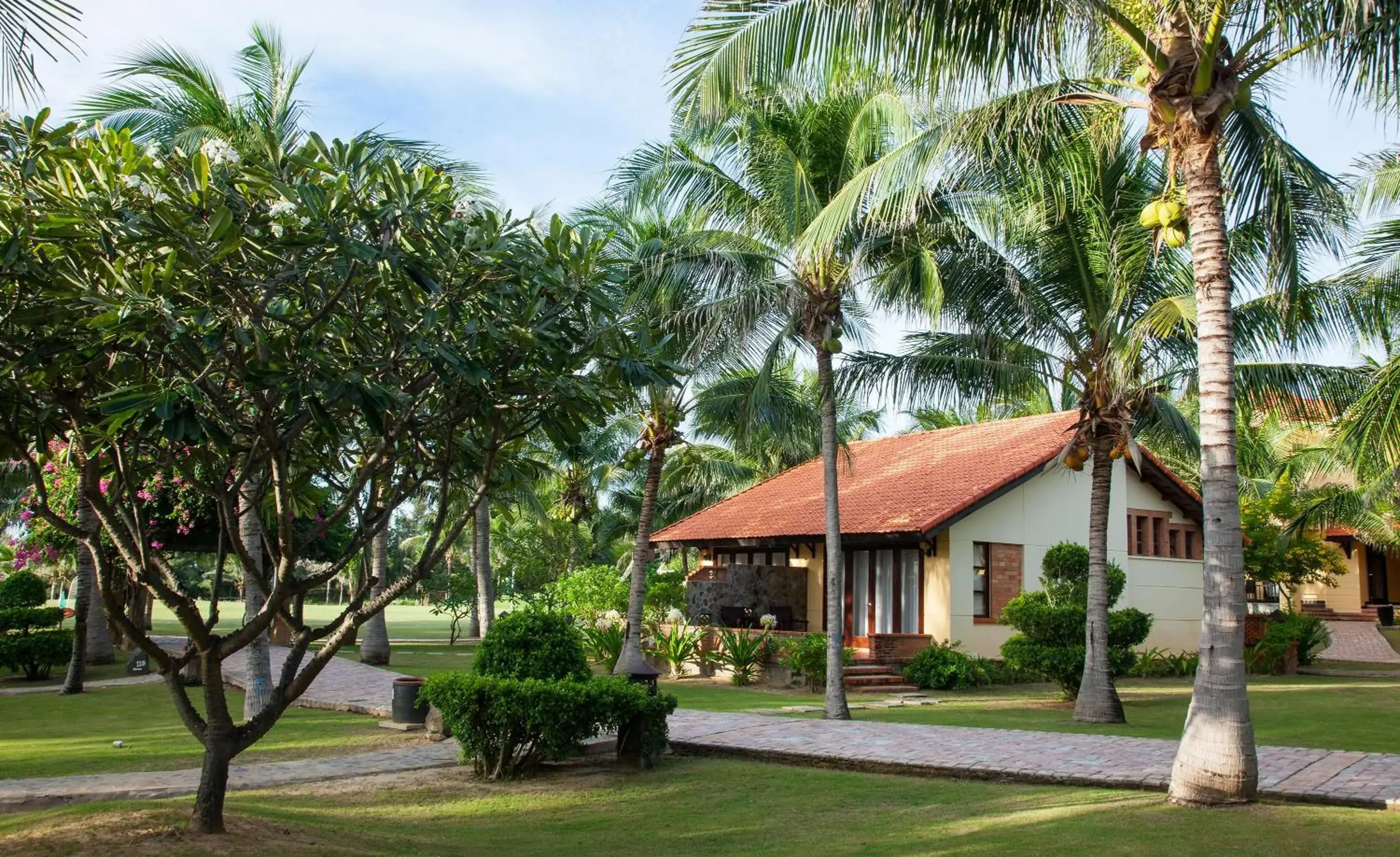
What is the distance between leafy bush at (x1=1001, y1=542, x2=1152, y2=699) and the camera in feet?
59.2

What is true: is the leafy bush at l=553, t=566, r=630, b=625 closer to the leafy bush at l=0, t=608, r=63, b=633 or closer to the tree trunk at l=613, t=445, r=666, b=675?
the tree trunk at l=613, t=445, r=666, b=675

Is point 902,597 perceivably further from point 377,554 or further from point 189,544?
point 189,544

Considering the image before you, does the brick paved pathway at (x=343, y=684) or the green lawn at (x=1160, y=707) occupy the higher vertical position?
the brick paved pathway at (x=343, y=684)

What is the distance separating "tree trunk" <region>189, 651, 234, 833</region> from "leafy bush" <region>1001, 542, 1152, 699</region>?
43.7ft

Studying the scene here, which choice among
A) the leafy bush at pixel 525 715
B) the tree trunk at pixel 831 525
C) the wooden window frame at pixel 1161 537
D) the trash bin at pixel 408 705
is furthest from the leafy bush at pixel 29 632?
the wooden window frame at pixel 1161 537

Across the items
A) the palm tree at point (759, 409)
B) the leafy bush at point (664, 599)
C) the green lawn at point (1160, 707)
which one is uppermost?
the palm tree at point (759, 409)

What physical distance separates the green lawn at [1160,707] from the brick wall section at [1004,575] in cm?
201

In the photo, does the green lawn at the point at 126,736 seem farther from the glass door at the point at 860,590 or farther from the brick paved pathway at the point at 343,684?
the glass door at the point at 860,590

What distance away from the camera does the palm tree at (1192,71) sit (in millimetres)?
8625

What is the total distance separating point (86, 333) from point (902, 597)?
19.4m

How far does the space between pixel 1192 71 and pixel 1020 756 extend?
22.0ft

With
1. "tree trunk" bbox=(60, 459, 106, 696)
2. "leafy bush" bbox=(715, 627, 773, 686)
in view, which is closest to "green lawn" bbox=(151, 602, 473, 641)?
"tree trunk" bbox=(60, 459, 106, 696)

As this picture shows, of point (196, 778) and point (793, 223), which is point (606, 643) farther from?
point (196, 778)

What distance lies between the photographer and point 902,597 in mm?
23953
